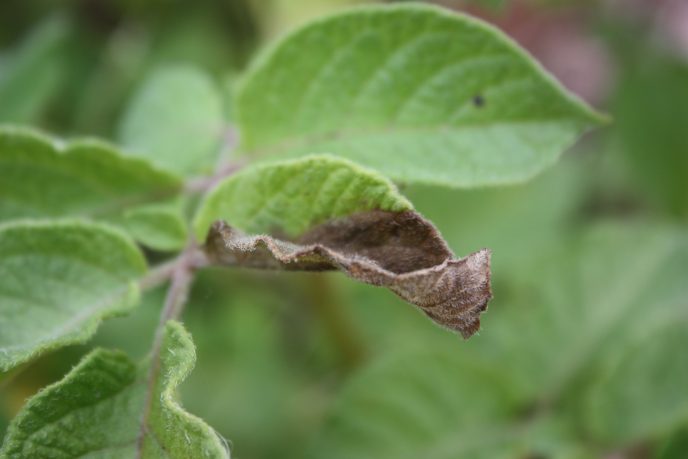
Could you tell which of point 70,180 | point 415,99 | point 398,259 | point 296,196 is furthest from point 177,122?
point 398,259

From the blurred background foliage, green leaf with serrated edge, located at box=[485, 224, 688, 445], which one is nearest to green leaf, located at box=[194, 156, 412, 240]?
the blurred background foliage

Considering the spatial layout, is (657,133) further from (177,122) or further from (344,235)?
(344,235)

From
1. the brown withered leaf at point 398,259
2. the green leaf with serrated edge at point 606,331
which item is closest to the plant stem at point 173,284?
the brown withered leaf at point 398,259

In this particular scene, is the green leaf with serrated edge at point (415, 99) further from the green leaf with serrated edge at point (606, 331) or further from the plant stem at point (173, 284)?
the green leaf with serrated edge at point (606, 331)

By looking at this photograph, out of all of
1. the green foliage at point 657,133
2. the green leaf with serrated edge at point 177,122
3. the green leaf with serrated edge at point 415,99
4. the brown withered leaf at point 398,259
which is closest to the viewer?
the brown withered leaf at point 398,259

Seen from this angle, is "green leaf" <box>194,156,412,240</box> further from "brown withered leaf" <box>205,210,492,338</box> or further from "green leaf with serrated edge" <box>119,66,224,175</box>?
"green leaf with serrated edge" <box>119,66,224,175</box>

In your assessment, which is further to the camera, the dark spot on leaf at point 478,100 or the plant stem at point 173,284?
the dark spot on leaf at point 478,100

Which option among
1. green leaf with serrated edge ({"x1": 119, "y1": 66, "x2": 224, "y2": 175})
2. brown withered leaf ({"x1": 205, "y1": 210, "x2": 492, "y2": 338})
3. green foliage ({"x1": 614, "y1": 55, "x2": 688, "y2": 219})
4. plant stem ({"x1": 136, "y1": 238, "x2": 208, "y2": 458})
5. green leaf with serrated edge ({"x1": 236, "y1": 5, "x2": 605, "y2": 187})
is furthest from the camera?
green foliage ({"x1": 614, "y1": 55, "x2": 688, "y2": 219})
